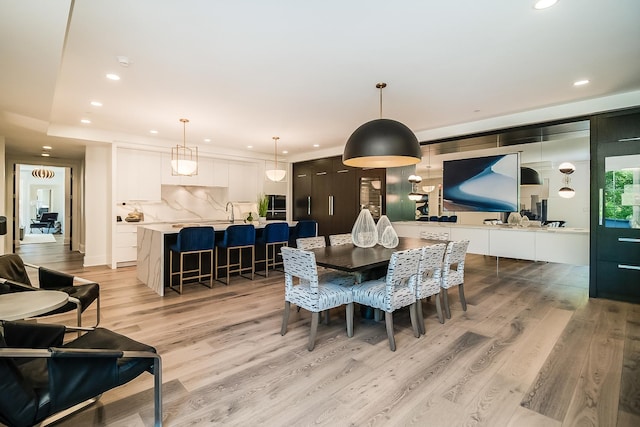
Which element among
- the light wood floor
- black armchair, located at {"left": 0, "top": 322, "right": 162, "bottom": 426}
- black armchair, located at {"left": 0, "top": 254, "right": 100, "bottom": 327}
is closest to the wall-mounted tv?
the light wood floor

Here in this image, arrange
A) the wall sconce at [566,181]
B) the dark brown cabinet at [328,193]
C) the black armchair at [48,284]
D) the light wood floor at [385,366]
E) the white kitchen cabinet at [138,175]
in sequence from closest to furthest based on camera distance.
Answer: the light wood floor at [385,366] < the black armchair at [48,284] < the wall sconce at [566,181] < the white kitchen cabinet at [138,175] < the dark brown cabinet at [328,193]

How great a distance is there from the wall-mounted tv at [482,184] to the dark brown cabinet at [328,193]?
1511mm

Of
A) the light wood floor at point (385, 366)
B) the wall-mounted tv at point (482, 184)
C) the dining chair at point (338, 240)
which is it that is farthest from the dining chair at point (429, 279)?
the wall-mounted tv at point (482, 184)

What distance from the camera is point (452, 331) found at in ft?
10.8

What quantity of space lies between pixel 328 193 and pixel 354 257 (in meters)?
5.24

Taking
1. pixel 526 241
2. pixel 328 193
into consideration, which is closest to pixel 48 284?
pixel 328 193

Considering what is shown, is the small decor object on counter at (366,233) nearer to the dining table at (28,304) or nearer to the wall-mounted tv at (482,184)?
the dining table at (28,304)

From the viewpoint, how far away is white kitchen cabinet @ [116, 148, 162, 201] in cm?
664

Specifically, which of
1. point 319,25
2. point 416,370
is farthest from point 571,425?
point 319,25

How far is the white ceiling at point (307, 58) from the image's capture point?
2.37 m

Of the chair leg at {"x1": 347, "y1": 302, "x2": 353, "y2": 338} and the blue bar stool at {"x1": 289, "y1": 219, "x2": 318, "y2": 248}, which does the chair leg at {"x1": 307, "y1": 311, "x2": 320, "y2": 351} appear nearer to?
the chair leg at {"x1": 347, "y1": 302, "x2": 353, "y2": 338}

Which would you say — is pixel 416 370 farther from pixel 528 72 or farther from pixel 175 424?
pixel 528 72

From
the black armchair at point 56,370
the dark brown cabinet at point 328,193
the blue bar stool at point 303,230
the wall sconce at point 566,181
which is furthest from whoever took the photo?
the dark brown cabinet at point 328,193

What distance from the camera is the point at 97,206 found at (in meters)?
6.89
